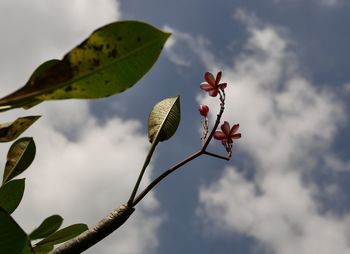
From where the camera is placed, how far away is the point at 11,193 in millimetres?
1401

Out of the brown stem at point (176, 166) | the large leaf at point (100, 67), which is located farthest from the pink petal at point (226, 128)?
the large leaf at point (100, 67)

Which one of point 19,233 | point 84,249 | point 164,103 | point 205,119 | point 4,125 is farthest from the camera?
point 205,119

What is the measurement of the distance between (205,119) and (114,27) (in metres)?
0.91

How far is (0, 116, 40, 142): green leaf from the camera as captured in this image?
1248mm

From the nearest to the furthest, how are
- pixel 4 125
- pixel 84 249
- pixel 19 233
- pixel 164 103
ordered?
pixel 19 233, pixel 84 249, pixel 4 125, pixel 164 103

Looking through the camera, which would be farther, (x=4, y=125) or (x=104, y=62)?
(x=4, y=125)

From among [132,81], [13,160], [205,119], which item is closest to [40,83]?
[132,81]

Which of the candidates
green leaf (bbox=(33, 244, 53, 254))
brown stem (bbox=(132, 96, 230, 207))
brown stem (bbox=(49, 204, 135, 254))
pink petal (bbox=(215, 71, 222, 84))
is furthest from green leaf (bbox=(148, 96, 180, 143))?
green leaf (bbox=(33, 244, 53, 254))

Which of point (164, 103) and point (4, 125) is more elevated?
point (164, 103)

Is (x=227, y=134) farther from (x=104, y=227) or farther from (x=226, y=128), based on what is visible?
(x=104, y=227)

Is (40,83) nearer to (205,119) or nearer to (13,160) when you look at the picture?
(13,160)

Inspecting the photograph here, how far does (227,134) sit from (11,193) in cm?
73

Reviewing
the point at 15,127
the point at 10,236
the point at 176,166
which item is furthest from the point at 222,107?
the point at 10,236

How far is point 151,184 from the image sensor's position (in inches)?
44.7
